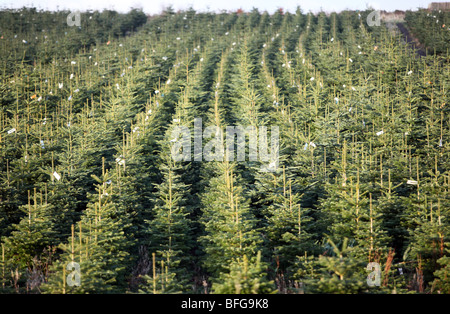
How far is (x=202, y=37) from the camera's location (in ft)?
95.9

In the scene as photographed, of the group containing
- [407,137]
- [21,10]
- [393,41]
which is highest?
[21,10]

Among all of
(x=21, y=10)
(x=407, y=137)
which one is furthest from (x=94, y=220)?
(x=21, y=10)

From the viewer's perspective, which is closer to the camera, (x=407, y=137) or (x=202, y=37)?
(x=407, y=137)

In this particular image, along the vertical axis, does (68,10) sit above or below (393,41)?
above

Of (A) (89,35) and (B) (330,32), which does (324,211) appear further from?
(A) (89,35)

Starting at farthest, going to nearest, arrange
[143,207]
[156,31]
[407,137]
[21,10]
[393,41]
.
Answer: [21,10] → [156,31] → [393,41] → [407,137] → [143,207]
